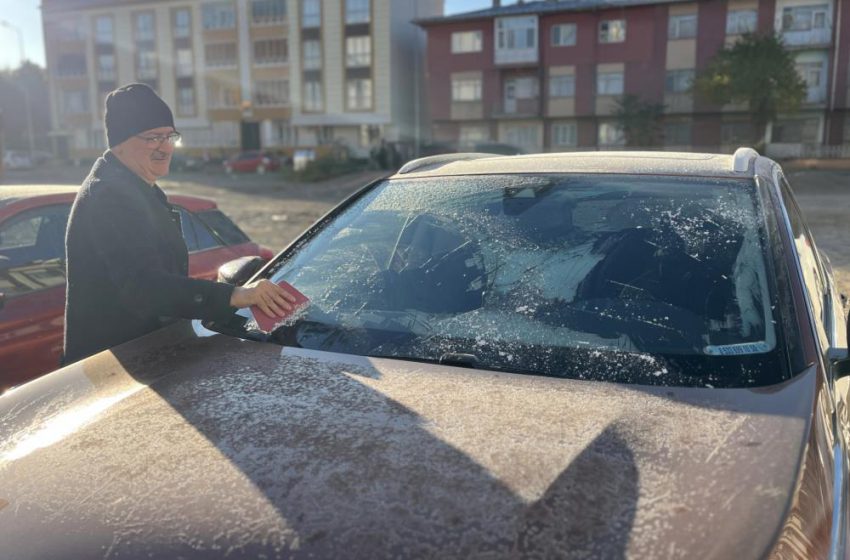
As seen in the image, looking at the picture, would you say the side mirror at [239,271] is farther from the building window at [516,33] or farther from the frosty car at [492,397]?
the building window at [516,33]

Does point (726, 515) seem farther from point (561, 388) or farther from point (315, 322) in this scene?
point (315, 322)

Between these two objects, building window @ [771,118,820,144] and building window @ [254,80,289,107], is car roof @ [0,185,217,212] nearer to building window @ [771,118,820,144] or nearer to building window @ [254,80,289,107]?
building window @ [771,118,820,144]

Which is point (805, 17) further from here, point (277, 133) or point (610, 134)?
point (277, 133)

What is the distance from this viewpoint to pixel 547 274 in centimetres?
228

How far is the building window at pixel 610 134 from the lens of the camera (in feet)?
121

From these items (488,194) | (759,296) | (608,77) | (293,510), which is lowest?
(293,510)

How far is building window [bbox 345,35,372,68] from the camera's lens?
145ft

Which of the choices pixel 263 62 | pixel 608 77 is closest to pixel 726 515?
pixel 608 77

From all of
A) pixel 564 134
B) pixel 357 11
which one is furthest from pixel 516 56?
pixel 357 11

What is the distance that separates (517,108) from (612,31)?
6163 millimetres

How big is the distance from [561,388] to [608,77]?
3789cm

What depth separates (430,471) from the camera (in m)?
1.42

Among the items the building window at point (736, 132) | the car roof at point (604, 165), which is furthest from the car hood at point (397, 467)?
the building window at point (736, 132)

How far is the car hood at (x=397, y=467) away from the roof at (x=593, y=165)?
1016 mm
